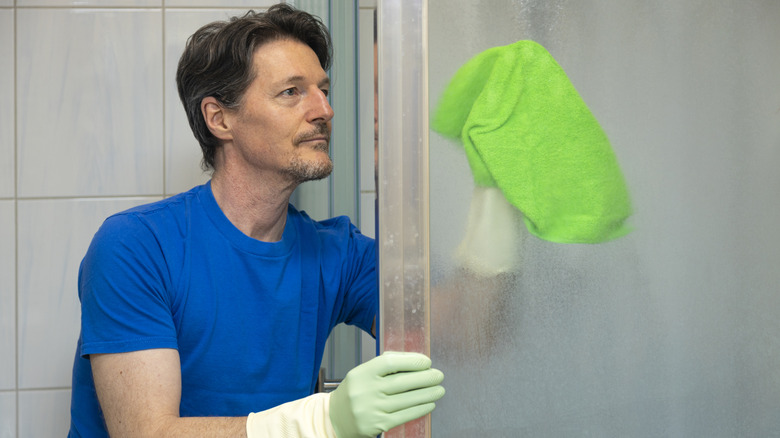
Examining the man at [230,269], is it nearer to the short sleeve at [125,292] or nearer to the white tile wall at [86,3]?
the short sleeve at [125,292]

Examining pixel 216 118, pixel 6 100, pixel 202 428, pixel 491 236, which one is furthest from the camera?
pixel 6 100

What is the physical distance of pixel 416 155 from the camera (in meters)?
0.53

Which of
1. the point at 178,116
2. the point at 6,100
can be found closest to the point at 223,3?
the point at 178,116

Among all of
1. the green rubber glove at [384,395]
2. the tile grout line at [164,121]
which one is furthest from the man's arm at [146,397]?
the tile grout line at [164,121]

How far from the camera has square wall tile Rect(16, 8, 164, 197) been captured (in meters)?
1.43

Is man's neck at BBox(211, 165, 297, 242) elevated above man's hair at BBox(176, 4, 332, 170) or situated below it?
below

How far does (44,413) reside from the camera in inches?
57.2

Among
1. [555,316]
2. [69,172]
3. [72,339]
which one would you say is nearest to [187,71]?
[69,172]

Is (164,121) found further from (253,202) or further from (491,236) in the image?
(491,236)

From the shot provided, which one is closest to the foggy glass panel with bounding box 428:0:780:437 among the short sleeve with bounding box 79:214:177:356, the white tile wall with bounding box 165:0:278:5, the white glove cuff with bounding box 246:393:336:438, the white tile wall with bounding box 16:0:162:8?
the white glove cuff with bounding box 246:393:336:438

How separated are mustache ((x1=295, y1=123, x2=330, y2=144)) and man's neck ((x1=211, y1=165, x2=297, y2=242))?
0.09 meters

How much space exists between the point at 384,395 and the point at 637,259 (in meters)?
0.29

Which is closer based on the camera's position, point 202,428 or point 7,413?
point 202,428

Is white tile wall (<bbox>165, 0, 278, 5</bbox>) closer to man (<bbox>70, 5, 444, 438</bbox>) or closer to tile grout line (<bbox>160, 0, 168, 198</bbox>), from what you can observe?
tile grout line (<bbox>160, 0, 168, 198</bbox>)
